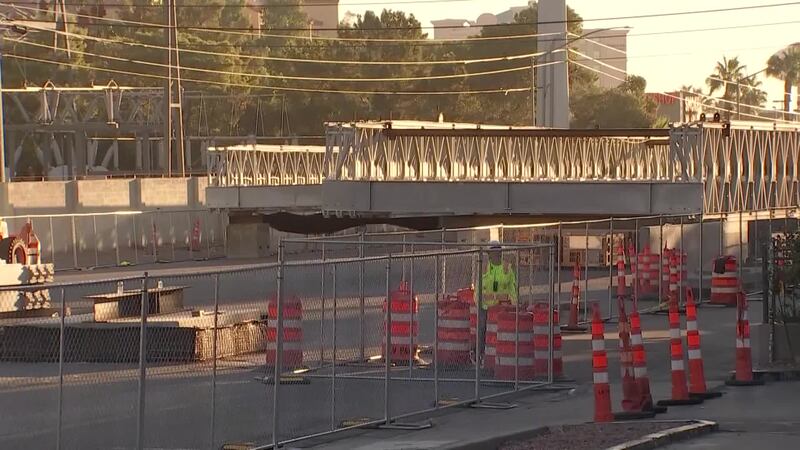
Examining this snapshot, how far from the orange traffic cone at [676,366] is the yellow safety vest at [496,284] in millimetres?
3349

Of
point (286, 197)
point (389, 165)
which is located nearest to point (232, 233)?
point (286, 197)

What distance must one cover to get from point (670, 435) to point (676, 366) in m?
3.23

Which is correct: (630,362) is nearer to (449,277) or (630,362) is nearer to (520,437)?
(520,437)

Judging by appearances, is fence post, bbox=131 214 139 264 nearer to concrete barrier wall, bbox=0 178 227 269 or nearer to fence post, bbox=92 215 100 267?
concrete barrier wall, bbox=0 178 227 269

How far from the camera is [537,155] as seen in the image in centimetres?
5831

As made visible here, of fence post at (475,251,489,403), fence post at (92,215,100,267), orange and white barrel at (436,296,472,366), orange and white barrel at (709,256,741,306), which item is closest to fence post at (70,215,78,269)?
fence post at (92,215,100,267)

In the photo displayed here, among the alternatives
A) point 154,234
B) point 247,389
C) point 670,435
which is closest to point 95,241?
point 154,234

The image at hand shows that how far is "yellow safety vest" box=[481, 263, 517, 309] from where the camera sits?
2181 cm

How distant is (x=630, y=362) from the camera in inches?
695

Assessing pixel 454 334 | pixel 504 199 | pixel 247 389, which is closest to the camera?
pixel 247 389

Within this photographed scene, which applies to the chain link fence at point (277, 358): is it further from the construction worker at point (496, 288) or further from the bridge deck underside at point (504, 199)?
the bridge deck underside at point (504, 199)

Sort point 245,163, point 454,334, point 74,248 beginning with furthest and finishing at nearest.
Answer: point 245,163 < point 74,248 < point 454,334

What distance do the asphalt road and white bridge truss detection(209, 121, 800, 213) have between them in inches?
799

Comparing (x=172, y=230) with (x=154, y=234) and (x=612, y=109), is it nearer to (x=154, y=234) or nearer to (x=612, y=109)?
(x=154, y=234)
